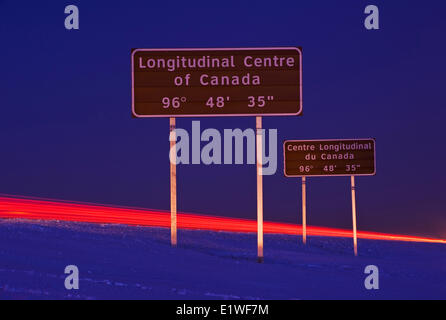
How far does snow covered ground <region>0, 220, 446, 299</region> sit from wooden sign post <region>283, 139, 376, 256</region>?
3.40 meters

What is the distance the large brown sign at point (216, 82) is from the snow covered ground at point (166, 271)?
3302 mm

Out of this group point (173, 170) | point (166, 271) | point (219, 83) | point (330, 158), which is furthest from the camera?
point (330, 158)

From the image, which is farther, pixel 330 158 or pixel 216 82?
pixel 330 158

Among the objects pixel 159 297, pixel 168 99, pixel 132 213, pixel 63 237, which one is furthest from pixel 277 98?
pixel 132 213

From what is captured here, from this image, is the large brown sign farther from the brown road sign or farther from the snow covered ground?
the brown road sign

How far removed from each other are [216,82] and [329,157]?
764cm

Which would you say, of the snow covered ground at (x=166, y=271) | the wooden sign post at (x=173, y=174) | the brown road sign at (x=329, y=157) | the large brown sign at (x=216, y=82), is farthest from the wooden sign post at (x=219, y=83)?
the brown road sign at (x=329, y=157)

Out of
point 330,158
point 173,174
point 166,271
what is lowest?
point 166,271

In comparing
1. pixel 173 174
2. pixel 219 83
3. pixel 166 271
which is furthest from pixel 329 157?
pixel 166 271

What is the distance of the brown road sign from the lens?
71.8ft

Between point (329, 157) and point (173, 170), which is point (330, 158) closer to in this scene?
point (329, 157)

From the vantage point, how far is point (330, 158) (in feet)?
74.0

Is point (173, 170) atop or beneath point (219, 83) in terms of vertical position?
beneath

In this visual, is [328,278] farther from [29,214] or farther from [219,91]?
[29,214]
